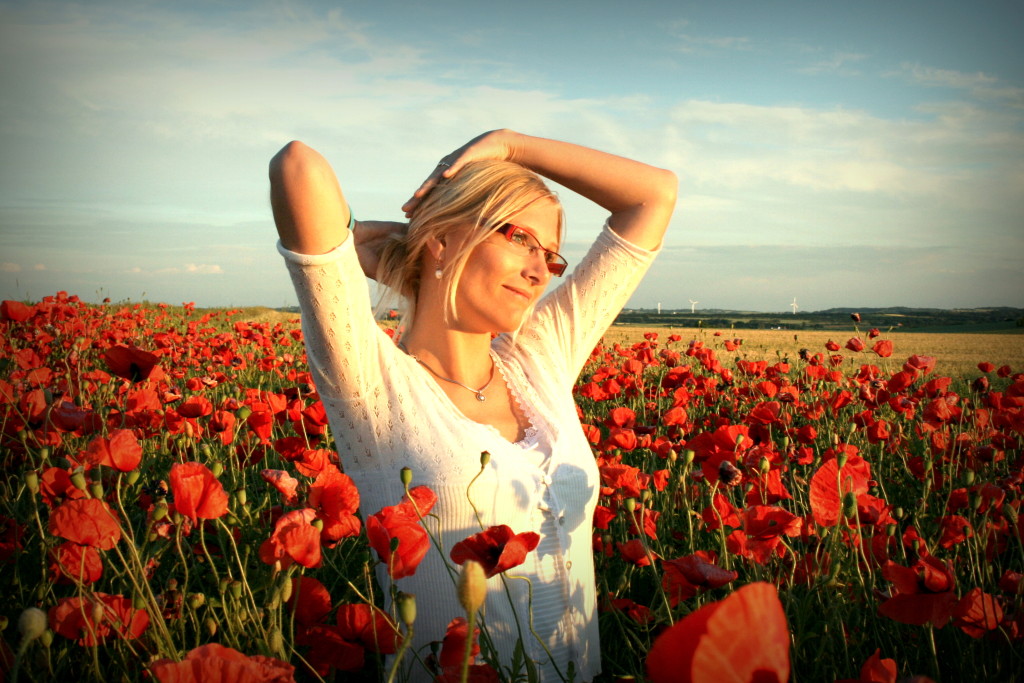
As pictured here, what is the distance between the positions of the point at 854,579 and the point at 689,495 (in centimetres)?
69

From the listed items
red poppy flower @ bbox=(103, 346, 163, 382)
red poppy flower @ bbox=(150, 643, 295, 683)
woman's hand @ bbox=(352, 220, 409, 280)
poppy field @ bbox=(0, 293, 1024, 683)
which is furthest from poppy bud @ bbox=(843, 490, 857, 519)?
red poppy flower @ bbox=(103, 346, 163, 382)

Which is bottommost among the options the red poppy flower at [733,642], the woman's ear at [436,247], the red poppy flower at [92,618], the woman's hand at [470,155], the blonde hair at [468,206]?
the red poppy flower at [92,618]

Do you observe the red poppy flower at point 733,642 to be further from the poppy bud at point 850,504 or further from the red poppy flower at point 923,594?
the poppy bud at point 850,504

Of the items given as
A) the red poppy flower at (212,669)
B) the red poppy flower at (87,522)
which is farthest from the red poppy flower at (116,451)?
the red poppy flower at (212,669)

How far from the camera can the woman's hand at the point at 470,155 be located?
76.0 inches

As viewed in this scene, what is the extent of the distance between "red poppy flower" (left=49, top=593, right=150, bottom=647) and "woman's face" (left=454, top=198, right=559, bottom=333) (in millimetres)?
1086

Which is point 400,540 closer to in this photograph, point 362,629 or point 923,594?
point 362,629

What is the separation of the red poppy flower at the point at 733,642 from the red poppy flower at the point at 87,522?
89 centimetres

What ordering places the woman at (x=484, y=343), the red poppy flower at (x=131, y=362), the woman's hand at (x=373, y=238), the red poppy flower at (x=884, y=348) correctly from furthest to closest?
1. the red poppy flower at (x=884, y=348)
2. the woman's hand at (x=373, y=238)
3. the red poppy flower at (x=131, y=362)
4. the woman at (x=484, y=343)

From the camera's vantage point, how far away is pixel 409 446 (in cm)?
170

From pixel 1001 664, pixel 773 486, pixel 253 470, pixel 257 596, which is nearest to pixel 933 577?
pixel 1001 664

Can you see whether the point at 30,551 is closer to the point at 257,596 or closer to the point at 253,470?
the point at 257,596

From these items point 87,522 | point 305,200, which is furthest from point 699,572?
point 305,200

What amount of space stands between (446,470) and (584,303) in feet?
2.66
